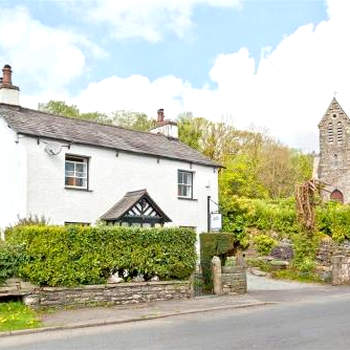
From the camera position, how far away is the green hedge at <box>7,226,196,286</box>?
1429cm

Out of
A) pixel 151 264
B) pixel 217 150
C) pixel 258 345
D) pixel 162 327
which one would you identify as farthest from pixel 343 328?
pixel 217 150

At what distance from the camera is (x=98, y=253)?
15.3 meters

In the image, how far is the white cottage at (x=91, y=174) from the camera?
2028 cm

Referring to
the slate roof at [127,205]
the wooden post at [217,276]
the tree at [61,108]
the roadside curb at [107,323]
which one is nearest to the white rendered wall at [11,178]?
the slate roof at [127,205]

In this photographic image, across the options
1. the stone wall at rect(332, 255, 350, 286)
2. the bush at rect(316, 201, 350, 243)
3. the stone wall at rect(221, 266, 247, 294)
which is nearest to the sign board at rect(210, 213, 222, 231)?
the stone wall at rect(221, 266, 247, 294)

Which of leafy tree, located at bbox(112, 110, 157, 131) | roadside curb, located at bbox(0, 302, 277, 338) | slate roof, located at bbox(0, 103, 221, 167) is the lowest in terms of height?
roadside curb, located at bbox(0, 302, 277, 338)

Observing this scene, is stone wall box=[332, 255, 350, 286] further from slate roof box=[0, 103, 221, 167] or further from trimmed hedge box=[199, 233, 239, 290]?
slate roof box=[0, 103, 221, 167]

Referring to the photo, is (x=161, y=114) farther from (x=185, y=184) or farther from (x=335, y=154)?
(x=335, y=154)

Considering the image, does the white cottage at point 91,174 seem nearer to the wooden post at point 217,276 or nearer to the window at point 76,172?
the window at point 76,172

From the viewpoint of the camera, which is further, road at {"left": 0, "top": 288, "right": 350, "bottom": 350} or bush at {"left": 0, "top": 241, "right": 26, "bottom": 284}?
bush at {"left": 0, "top": 241, "right": 26, "bottom": 284}

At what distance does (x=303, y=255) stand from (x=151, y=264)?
33.3 ft

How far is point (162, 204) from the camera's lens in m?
24.9

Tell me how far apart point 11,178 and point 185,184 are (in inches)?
368

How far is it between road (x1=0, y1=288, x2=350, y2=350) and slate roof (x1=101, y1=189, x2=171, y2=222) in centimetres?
873
